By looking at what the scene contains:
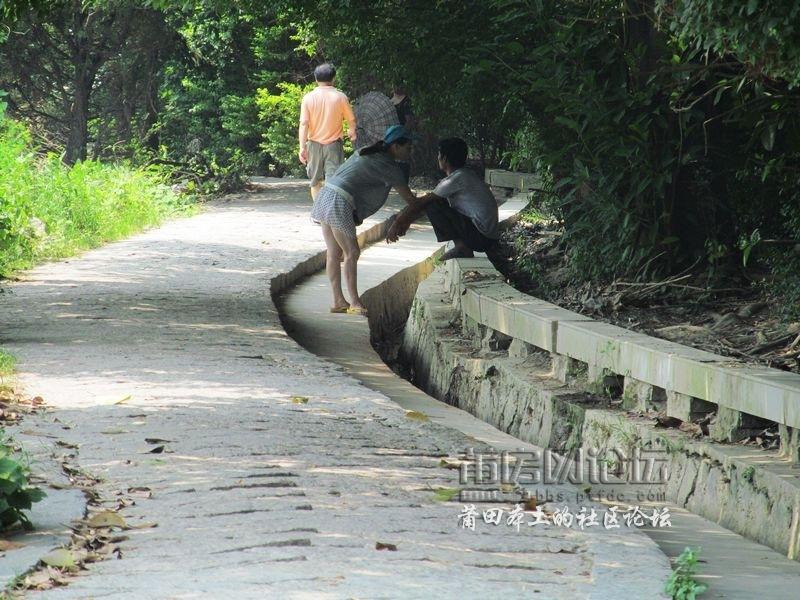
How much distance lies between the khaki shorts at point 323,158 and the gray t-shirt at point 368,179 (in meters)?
3.53

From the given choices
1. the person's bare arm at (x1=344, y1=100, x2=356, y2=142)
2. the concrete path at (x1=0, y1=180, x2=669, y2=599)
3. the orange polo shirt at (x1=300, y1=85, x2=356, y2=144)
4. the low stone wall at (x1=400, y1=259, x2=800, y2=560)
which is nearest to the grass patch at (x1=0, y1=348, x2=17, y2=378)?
the concrete path at (x1=0, y1=180, x2=669, y2=599)

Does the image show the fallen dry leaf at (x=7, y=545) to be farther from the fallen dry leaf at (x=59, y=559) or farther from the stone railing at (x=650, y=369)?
the stone railing at (x=650, y=369)

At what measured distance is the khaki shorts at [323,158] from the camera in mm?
14047

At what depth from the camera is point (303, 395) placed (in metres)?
6.89

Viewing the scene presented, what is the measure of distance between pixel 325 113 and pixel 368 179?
3465 mm

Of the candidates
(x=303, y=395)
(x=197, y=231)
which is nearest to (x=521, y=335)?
(x=303, y=395)

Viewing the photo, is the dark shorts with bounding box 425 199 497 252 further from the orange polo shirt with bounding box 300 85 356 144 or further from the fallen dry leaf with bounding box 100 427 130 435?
the fallen dry leaf with bounding box 100 427 130 435

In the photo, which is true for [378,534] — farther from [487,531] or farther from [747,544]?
[747,544]

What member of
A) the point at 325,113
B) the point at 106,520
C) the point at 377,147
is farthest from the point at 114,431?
the point at 325,113

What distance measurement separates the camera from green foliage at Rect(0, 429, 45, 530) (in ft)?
13.5

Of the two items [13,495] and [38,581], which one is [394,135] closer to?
[13,495]

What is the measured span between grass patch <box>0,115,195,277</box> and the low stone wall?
3.92m

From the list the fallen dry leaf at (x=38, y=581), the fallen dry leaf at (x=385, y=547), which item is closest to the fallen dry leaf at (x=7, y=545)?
the fallen dry leaf at (x=38, y=581)

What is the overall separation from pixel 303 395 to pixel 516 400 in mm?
1600
